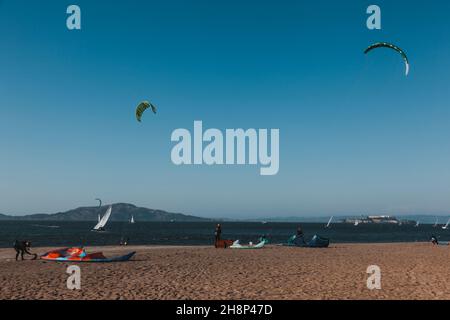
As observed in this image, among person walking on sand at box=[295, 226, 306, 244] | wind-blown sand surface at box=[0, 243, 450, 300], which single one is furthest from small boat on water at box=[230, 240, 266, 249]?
wind-blown sand surface at box=[0, 243, 450, 300]

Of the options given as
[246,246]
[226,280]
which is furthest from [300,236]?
[226,280]

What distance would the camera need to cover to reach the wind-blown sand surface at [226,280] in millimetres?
13555

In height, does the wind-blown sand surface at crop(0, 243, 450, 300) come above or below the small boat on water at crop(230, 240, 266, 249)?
above

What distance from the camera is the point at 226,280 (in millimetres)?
16500

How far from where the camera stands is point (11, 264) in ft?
69.1

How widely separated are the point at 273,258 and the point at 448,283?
34.6 feet

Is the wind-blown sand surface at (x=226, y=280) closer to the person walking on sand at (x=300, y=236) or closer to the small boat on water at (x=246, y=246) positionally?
the small boat on water at (x=246, y=246)

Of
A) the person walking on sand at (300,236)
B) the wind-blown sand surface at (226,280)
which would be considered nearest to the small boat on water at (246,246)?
the person walking on sand at (300,236)

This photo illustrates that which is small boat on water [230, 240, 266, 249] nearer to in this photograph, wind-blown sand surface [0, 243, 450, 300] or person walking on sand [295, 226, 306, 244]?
person walking on sand [295, 226, 306, 244]

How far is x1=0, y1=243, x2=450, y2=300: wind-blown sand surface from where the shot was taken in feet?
44.5
